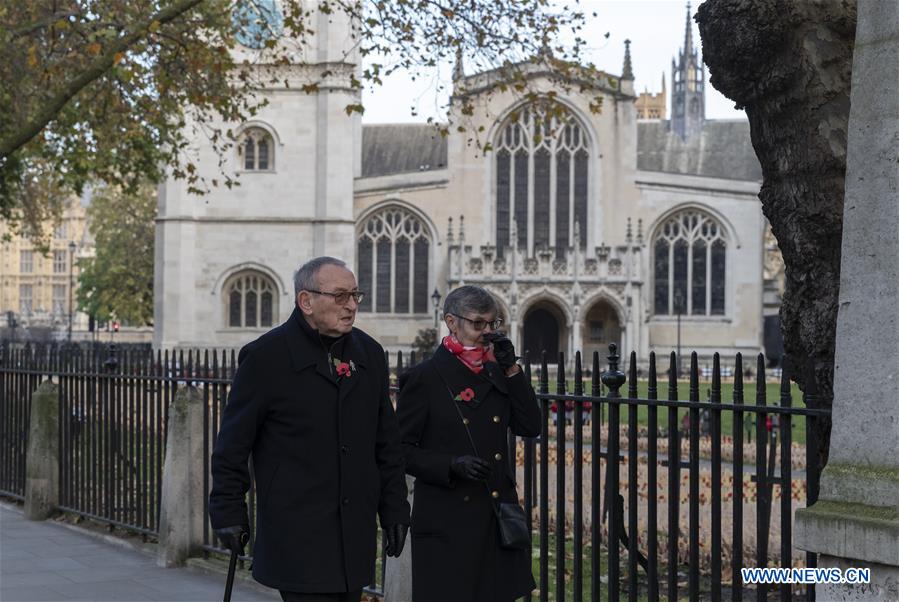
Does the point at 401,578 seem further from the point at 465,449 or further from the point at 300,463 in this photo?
the point at 300,463

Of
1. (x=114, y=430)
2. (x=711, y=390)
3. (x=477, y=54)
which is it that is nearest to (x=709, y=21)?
(x=711, y=390)

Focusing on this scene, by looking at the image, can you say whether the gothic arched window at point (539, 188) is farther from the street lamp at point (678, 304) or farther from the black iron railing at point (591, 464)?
the black iron railing at point (591, 464)

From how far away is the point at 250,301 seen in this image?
43.2 meters

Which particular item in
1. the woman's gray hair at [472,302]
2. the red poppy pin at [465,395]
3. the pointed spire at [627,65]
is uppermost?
the pointed spire at [627,65]

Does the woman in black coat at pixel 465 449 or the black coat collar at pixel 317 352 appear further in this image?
the woman in black coat at pixel 465 449

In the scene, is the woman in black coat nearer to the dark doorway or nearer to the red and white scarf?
the red and white scarf

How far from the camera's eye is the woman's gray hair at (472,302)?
479 cm

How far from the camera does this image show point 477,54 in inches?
526

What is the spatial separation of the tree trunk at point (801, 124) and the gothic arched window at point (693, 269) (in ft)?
133

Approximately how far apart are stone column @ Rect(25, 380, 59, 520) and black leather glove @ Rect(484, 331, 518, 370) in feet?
20.5

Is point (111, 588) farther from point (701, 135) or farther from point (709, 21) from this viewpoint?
point (701, 135)

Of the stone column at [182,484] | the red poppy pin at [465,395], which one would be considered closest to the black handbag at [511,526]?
the red poppy pin at [465,395]

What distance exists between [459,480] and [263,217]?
38538 mm

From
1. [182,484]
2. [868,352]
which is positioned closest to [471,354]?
[868,352]
